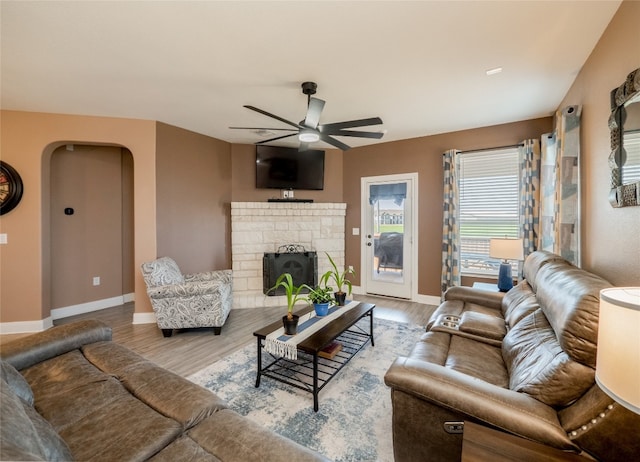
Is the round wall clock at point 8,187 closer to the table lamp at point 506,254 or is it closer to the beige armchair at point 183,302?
the beige armchair at point 183,302

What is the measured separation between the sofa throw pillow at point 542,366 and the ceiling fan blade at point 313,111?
7.30ft

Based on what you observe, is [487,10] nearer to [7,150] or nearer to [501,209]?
[501,209]

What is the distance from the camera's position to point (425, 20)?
1.89m

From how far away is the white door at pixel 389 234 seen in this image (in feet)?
15.6

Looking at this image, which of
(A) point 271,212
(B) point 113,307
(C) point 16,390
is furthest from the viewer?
(A) point 271,212

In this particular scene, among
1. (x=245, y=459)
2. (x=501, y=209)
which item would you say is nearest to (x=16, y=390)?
(x=245, y=459)

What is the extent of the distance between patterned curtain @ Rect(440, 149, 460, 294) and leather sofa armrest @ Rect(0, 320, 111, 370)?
410 cm

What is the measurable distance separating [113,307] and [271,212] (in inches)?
116

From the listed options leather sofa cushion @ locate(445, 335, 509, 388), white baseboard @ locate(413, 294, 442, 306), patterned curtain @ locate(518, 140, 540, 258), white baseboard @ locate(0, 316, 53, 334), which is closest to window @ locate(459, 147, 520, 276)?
patterned curtain @ locate(518, 140, 540, 258)

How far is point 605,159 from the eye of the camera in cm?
193

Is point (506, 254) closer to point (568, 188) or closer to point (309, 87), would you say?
point (568, 188)

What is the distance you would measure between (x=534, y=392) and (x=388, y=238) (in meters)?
3.77

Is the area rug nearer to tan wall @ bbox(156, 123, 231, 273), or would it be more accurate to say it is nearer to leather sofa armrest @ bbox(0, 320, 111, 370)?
leather sofa armrest @ bbox(0, 320, 111, 370)

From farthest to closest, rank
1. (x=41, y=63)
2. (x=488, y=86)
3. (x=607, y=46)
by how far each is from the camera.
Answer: (x=488, y=86), (x=41, y=63), (x=607, y=46)
